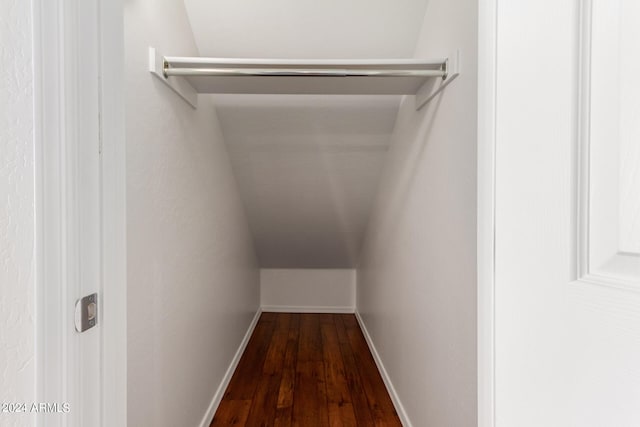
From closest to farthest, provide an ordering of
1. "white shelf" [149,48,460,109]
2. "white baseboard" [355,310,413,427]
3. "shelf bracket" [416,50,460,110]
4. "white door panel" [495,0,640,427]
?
"white door panel" [495,0,640,427] < "shelf bracket" [416,50,460,110] < "white shelf" [149,48,460,109] < "white baseboard" [355,310,413,427]

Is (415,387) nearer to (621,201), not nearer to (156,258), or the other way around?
(156,258)

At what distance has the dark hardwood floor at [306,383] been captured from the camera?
1.92 m

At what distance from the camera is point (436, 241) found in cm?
141

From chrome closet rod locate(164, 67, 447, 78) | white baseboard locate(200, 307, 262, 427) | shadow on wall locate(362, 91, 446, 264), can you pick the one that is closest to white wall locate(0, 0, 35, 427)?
chrome closet rod locate(164, 67, 447, 78)

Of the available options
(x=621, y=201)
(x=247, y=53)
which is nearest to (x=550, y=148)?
(x=621, y=201)

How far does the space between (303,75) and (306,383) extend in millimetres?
1896

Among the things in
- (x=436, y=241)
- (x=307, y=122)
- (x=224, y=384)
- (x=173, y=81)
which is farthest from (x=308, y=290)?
(x=173, y=81)

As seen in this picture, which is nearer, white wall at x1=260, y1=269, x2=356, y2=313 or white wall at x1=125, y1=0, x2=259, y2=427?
white wall at x1=125, y1=0, x2=259, y2=427

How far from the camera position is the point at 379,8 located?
1.62 m

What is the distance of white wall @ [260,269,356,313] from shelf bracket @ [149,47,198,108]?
2657mm

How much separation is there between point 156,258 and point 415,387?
1.31 meters

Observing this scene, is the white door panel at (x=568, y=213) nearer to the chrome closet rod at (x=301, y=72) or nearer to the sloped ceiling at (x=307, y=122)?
the chrome closet rod at (x=301, y=72)

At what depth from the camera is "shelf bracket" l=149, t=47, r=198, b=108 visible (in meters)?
1.20

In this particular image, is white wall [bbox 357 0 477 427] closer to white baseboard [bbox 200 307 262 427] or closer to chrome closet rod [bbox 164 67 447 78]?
chrome closet rod [bbox 164 67 447 78]
